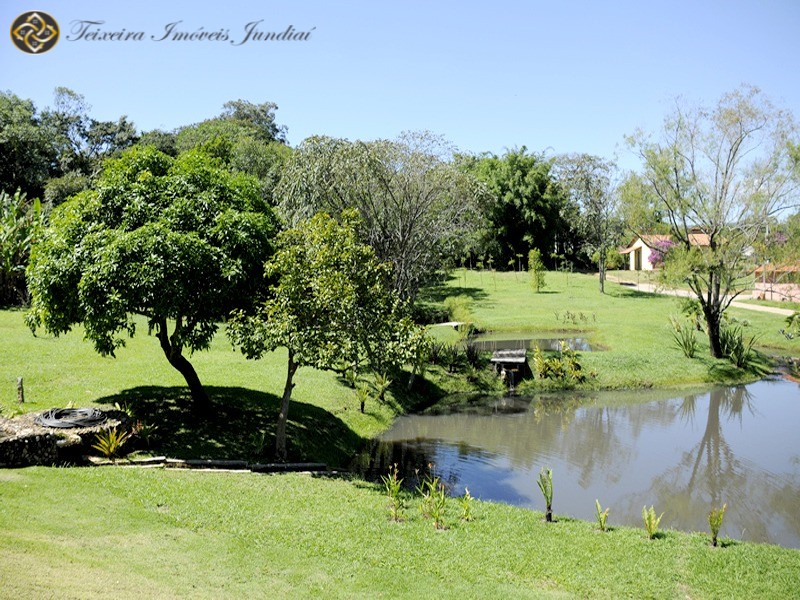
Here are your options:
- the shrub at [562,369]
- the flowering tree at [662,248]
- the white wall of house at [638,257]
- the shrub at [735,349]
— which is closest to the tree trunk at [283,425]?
the shrub at [562,369]

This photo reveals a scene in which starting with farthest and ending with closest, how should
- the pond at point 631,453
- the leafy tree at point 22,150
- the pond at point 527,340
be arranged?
the leafy tree at point 22,150 < the pond at point 527,340 < the pond at point 631,453

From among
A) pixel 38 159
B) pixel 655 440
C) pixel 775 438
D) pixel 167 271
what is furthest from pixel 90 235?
pixel 38 159

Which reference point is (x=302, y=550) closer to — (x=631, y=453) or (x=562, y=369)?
(x=631, y=453)

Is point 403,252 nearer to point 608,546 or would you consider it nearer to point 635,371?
point 635,371

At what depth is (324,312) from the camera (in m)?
15.5

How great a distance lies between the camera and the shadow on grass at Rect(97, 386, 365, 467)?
52.9 feet

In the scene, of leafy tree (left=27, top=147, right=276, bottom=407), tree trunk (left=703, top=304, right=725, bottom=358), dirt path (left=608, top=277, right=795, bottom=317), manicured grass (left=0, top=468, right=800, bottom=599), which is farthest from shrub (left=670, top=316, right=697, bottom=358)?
leafy tree (left=27, top=147, right=276, bottom=407)

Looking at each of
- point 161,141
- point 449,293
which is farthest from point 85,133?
point 449,293

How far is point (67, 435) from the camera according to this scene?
45.5 feet

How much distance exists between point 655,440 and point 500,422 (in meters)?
4.97

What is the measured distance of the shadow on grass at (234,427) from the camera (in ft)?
52.9

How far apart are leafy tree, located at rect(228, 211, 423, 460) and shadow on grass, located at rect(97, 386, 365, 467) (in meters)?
1.26

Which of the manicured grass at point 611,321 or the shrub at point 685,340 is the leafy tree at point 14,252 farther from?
the shrub at point 685,340

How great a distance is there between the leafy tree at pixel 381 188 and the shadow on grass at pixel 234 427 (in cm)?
781
